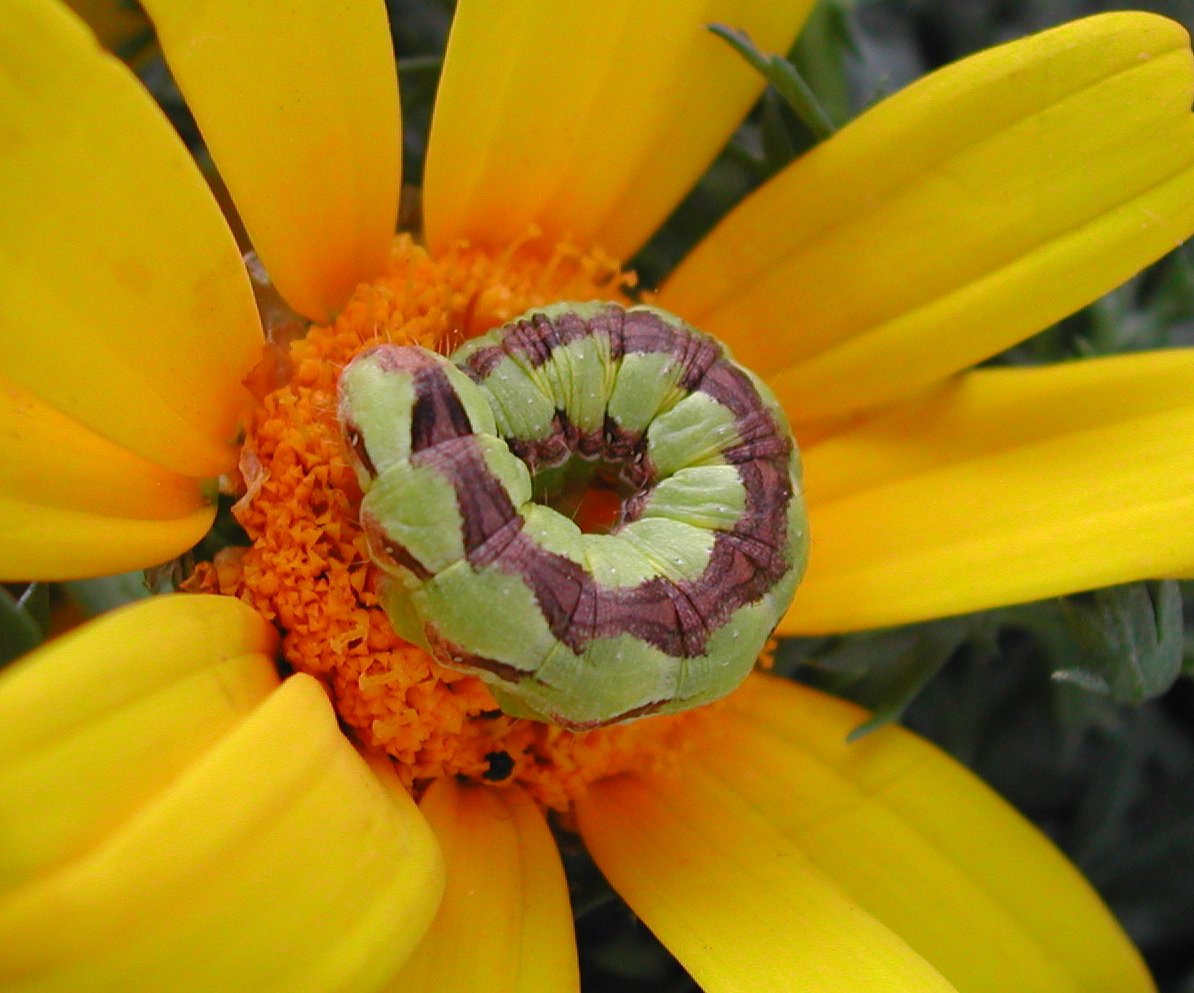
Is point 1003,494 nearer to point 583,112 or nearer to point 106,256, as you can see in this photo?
point 583,112

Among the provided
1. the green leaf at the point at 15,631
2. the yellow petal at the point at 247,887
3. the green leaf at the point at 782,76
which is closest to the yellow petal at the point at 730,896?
the yellow petal at the point at 247,887

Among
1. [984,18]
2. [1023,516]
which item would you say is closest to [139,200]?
[1023,516]

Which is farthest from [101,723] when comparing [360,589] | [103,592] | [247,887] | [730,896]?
[730,896]

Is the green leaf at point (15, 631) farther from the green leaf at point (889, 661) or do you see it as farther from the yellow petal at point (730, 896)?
the green leaf at point (889, 661)

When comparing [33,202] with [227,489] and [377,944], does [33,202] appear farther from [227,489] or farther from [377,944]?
[377,944]

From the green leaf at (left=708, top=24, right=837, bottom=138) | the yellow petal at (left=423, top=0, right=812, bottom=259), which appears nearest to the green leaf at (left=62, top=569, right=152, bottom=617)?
the yellow petal at (left=423, top=0, right=812, bottom=259)

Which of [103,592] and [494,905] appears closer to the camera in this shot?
[494,905]
